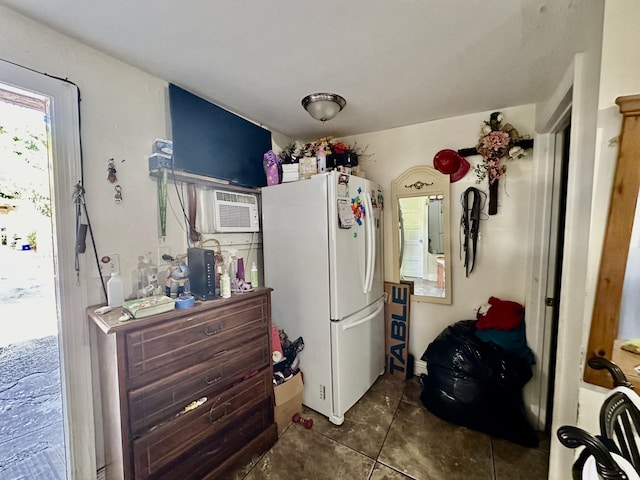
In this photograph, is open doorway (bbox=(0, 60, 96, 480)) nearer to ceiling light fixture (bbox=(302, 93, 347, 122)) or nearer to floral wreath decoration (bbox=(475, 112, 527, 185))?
ceiling light fixture (bbox=(302, 93, 347, 122))

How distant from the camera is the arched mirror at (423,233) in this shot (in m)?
2.29

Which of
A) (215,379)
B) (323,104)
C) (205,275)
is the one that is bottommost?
(215,379)

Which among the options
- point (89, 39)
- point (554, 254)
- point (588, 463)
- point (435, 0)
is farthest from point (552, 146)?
point (89, 39)

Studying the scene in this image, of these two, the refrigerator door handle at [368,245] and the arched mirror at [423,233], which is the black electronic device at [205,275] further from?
the arched mirror at [423,233]

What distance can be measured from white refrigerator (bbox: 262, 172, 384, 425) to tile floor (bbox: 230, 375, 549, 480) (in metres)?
0.18

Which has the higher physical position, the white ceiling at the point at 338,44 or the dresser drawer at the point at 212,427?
the white ceiling at the point at 338,44

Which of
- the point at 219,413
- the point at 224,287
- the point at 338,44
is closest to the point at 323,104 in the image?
the point at 338,44

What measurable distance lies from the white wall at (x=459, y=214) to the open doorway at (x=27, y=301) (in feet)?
7.49

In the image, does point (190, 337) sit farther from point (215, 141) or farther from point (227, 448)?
point (215, 141)

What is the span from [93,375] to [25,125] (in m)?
1.26

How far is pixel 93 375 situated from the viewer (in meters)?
1.34

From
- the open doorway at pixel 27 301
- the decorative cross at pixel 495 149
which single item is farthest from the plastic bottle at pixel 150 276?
the decorative cross at pixel 495 149

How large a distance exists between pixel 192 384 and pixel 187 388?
0.03 metres

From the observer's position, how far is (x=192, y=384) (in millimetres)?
1308
